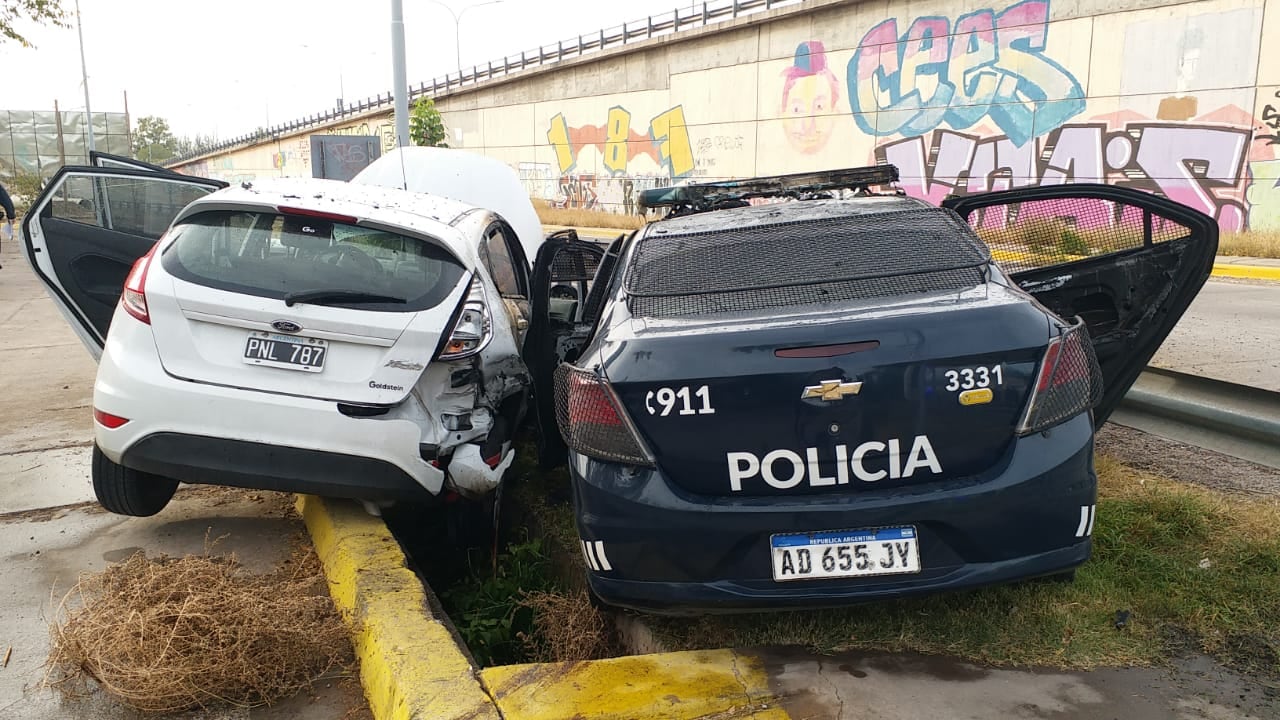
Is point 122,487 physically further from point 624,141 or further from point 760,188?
point 624,141

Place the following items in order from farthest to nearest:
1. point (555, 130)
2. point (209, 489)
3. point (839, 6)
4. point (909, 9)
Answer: point (555, 130) → point (839, 6) → point (909, 9) → point (209, 489)

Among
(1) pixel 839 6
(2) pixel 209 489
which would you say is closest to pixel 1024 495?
(2) pixel 209 489

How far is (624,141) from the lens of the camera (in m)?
34.4

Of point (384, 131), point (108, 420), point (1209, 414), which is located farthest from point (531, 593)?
point (384, 131)

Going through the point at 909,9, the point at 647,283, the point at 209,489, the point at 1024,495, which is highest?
the point at 909,9

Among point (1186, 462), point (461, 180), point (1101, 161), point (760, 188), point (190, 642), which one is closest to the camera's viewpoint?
point (190, 642)

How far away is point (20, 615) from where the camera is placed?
11.8 ft

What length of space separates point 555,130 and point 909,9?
17.9m

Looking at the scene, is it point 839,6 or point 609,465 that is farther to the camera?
point 839,6

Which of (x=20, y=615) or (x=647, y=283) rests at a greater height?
(x=647, y=283)

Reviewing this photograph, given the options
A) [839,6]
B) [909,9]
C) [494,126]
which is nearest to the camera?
[909,9]

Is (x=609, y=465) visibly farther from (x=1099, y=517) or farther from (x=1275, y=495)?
(x=1275, y=495)

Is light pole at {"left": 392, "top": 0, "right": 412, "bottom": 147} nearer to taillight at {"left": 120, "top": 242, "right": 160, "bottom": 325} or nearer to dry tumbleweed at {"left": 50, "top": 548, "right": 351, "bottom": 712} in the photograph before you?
taillight at {"left": 120, "top": 242, "right": 160, "bottom": 325}

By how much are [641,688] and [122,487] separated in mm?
2726
